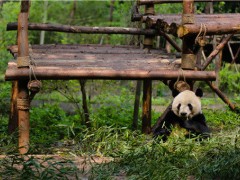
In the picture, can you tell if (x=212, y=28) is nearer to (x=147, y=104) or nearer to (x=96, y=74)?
(x=96, y=74)

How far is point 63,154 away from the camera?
5.48m

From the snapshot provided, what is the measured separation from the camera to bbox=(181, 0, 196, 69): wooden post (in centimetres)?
633

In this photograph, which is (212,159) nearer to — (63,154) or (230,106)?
(63,154)

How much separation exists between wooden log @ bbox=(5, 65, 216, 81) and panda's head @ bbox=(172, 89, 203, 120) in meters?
0.27

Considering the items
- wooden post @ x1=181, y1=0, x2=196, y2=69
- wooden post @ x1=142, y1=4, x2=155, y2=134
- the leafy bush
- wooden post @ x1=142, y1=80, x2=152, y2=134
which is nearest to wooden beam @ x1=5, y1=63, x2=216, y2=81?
wooden post @ x1=181, y1=0, x2=196, y2=69

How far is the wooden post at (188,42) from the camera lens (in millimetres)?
6332

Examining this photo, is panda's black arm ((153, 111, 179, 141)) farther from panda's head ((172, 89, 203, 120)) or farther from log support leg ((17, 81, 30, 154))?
log support leg ((17, 81, 30, 154))

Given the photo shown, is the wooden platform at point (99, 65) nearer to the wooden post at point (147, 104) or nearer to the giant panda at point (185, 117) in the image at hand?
the giant panda at point (185, 117)

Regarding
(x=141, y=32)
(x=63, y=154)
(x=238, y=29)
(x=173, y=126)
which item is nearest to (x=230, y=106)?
(x=141, y=32)

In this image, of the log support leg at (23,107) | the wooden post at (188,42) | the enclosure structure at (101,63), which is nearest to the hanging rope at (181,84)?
the enclosure structure at (101,63)

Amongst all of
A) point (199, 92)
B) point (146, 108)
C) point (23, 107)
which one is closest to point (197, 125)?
point (199, 92)

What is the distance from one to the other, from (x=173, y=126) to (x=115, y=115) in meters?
4.01

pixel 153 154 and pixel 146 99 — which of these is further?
pixel 146 99

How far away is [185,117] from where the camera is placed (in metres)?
6.11
